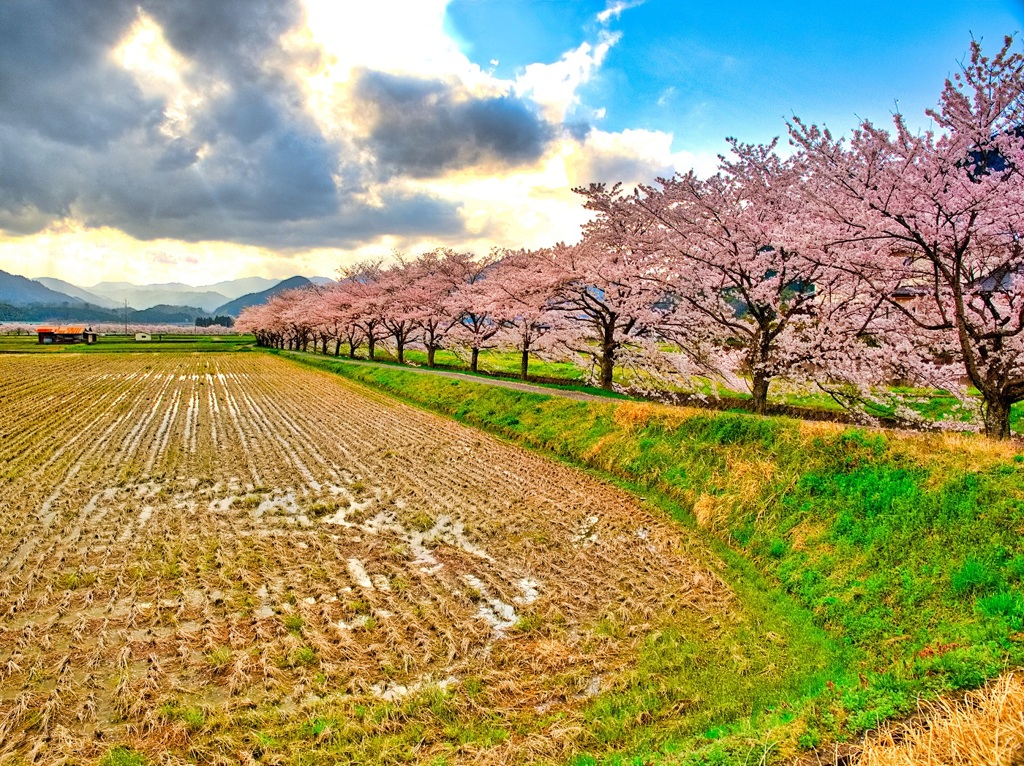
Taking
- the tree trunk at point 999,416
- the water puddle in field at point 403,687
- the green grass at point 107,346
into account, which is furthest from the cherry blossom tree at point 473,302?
the green grass at point 107,346

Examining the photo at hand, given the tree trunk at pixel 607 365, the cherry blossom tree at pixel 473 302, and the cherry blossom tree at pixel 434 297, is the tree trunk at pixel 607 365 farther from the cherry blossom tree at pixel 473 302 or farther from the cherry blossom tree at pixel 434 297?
the cherry blossom tree at pixel 434 297

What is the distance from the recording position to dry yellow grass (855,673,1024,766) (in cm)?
343

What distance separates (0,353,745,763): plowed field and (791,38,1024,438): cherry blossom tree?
7724 millimetres

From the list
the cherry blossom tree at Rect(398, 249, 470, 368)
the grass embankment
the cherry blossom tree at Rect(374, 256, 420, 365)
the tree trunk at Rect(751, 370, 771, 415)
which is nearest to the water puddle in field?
the grass embankment

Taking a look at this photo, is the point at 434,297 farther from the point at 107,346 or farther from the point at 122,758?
the point at 107,346

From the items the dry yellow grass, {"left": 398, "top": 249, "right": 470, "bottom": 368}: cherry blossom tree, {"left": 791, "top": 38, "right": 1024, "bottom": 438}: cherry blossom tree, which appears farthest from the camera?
{"left": 398, "top": 249, "right": 470, "bottom": 368}: cherry blossom tree

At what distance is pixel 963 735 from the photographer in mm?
3639

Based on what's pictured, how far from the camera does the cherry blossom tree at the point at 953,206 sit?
30.8 feet

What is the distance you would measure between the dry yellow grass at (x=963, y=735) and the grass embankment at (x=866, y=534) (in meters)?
0.24

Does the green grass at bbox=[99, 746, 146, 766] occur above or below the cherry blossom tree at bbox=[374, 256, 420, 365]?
below

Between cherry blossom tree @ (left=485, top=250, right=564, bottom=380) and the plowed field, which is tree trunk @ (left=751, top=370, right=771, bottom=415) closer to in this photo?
the plowed field

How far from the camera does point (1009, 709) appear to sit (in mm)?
3795

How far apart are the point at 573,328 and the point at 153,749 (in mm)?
24339

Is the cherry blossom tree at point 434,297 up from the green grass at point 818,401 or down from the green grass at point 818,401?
up
